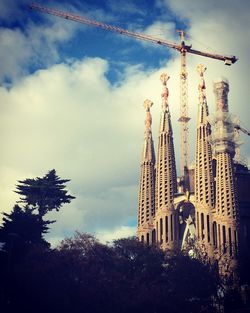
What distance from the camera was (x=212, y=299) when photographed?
52.2 m

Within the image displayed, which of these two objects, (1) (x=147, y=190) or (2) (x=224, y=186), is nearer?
(2) (x=224, y=186)

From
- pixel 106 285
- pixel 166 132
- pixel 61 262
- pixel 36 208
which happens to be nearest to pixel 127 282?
pixel 106 285

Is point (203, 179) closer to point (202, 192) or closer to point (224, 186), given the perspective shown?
point (202, 192)

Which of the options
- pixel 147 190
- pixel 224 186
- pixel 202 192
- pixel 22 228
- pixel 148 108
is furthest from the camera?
pixel 148 108

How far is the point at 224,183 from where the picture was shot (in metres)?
69.9

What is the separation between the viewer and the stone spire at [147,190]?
74812 mm

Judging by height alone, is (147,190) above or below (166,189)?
above

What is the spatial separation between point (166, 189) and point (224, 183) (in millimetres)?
9472

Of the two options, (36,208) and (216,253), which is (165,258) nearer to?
(216,253)

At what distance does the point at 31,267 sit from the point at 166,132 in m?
40.6

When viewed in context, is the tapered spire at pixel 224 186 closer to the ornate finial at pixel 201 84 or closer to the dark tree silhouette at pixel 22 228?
the ornate finial at pixel 201 84

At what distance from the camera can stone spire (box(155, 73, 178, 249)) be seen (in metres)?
71.8

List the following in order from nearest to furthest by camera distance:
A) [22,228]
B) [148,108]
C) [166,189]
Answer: [22,228], [166,189], [148,108]

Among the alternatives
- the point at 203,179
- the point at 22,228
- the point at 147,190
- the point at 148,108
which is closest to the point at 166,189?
the point at 147,190
